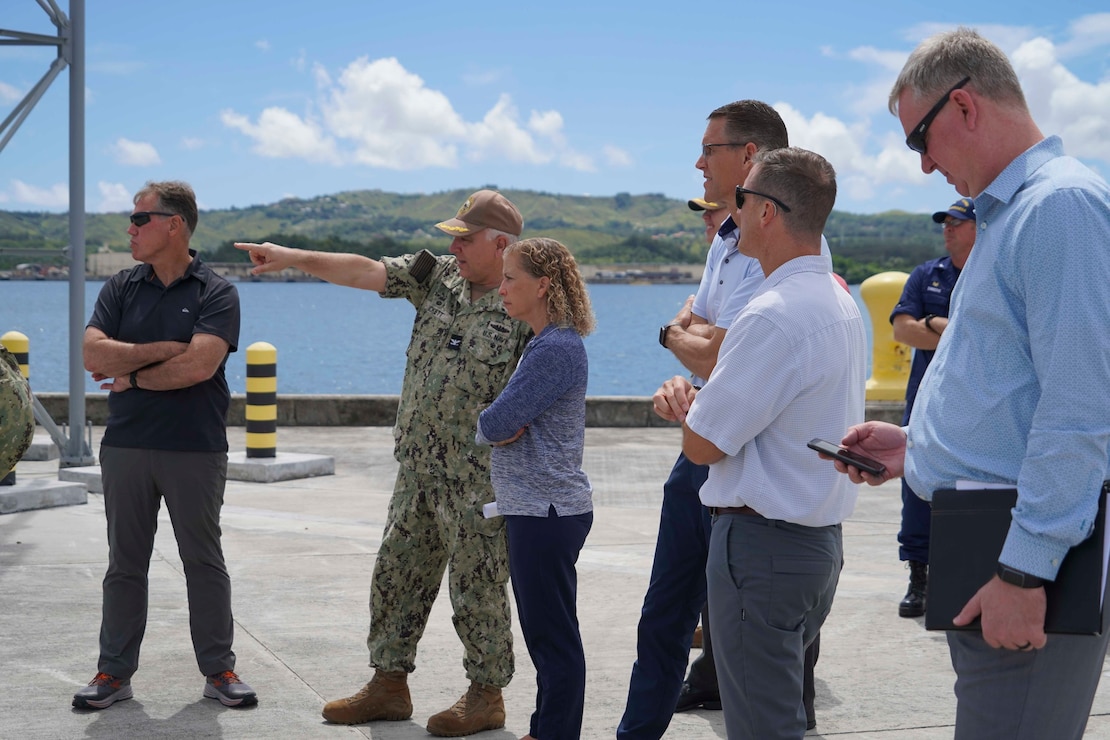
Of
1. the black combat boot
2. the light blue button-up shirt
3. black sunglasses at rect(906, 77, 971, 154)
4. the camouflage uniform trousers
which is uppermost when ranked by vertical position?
black sunglasses at rect(906, 77, 971, 154)

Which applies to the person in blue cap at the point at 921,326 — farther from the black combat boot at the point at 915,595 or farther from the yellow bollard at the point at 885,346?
the yellow bollard at the point at 885,346

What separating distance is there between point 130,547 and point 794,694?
123 inches

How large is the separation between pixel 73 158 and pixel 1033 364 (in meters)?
10.4

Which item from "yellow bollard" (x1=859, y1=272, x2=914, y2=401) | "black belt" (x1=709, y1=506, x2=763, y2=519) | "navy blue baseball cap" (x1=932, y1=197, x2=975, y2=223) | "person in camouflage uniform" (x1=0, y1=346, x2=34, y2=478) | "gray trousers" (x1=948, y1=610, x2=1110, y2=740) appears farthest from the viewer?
"yellow bollard" (x1=859, y1=272, x2=914, y2=401)

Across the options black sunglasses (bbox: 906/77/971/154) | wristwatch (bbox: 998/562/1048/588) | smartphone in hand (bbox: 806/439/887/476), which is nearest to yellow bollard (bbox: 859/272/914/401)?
smartphone in hand (bbox: 806/439/887/476)

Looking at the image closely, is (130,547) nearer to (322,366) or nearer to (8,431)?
(8,431)

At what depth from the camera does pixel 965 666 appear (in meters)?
2.38

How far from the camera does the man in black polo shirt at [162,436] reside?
4.92m

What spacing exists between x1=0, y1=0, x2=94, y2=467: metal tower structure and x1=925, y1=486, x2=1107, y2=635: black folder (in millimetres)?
9444

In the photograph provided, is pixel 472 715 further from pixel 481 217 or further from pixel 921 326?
pixel 921 326

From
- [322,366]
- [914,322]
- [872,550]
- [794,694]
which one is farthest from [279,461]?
[322,366]

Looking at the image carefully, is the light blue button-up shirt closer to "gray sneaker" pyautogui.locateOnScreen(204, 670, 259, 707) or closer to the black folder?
the black folder

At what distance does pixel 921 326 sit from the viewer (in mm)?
6367

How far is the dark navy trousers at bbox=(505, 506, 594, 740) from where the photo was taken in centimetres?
420
